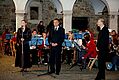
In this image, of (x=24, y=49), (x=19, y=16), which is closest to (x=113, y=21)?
(x=19, y=16)

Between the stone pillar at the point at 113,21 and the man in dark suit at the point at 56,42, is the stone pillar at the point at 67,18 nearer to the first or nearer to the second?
the stone pillar at the point at 113,21

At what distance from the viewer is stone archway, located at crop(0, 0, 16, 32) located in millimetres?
21312

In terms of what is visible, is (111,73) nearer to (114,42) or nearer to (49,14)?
(114,42)

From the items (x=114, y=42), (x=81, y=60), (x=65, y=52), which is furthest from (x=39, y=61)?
(x=114, y=42)

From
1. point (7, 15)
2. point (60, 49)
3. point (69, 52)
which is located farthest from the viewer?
point (7, 15)

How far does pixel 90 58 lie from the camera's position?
39.2ft

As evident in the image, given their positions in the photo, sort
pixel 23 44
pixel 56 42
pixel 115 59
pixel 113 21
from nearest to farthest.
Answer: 1. pixel 56 42
2. pixel 23 44
3. pixel 115 59
4. pixel 113 21

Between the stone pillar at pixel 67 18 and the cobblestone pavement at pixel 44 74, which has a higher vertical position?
the stone pillar at pixel 67 18

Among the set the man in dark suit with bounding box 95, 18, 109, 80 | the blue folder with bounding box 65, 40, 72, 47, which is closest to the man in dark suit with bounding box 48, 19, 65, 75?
the man in dark suit with bounding box 95, 18, 109, 80

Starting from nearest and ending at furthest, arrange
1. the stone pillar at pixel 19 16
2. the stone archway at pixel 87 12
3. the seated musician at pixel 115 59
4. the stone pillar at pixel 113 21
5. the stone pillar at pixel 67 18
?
the seated musician at pixel 115 59
the stone pillar at pixel 19 16
the stone pillar at pixel 67 18
the stone pillar at pixel 113 21
the stone archway at pixel 87 12

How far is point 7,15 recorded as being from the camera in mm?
21453

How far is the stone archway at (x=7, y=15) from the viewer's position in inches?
839

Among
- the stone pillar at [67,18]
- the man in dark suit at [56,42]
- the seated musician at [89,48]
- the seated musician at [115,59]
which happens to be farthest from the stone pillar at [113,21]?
the man in dark suit at [56,42]

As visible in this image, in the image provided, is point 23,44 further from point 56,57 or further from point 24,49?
point 56,57
